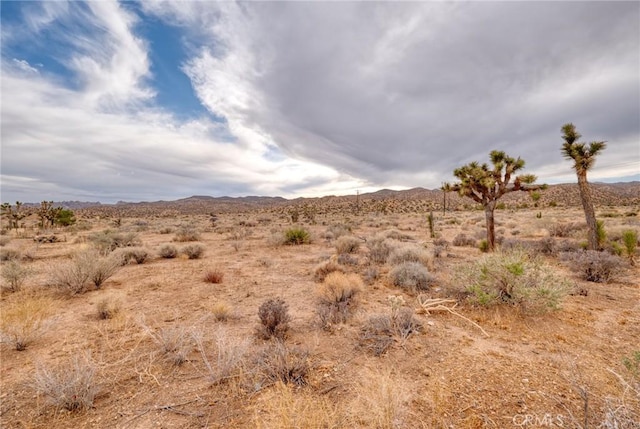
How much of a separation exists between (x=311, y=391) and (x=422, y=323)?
275cm

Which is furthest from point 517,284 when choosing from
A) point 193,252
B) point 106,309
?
point 193,252

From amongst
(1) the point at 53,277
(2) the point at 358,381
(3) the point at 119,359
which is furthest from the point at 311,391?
(1) the point at 53,277

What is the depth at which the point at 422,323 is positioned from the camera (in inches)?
218

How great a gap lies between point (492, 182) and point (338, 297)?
381 inches


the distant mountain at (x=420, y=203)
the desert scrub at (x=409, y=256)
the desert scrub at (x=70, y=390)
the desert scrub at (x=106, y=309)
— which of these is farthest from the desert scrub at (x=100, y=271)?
the distant mountain at (x=420, y=203)

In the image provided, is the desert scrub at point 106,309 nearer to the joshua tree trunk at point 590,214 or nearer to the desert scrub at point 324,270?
the desert scrub at point 324,270

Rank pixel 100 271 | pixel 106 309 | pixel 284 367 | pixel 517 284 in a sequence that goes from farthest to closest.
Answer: pixel 100 271, pixel 106 309, pixel 517 284, pixel 284 367

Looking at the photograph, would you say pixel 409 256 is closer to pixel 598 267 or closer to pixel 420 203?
pixel 598 267

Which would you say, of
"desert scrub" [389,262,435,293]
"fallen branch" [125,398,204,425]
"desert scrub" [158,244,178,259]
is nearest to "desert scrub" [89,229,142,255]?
"desert scrub" [158,244,178,259]

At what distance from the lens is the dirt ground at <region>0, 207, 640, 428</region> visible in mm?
3193

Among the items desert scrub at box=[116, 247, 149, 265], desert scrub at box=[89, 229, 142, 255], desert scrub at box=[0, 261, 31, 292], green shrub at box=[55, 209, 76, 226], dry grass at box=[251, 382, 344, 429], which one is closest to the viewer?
dry grass at box=[251, 382, 344, 429]

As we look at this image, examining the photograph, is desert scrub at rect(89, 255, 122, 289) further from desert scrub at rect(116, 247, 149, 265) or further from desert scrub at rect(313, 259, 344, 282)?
desert scrub at rect(313, 259, 344, 282)

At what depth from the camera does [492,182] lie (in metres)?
12.8

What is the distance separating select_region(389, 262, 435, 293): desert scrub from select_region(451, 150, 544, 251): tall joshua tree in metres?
6.07
